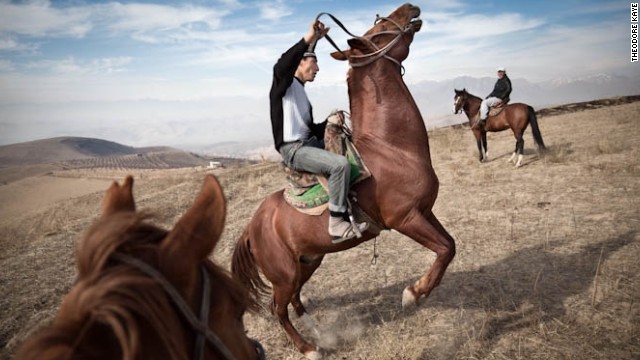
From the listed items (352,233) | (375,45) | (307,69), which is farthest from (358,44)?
(352,233)

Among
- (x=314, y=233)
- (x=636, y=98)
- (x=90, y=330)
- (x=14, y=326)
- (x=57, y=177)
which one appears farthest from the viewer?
(x=57, y=177)

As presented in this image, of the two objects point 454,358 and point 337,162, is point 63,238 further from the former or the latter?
point 454,358

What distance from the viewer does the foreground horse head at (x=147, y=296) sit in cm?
97

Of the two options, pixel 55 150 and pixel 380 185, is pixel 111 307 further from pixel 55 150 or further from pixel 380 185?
pixel 55 150

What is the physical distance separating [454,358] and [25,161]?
14510 centimetres

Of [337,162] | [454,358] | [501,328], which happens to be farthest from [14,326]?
[501,328]

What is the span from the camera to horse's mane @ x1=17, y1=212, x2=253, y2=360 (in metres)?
0.95

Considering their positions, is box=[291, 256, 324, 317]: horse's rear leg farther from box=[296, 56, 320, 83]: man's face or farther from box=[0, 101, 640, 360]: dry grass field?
box=[296, 56, 320, 83]: man's face

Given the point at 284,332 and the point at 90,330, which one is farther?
the point at 284,332

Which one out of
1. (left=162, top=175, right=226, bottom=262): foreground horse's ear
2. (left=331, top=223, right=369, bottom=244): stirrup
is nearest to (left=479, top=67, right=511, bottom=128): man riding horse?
(left=331, top=223, right=369, bottom=244): stirrup

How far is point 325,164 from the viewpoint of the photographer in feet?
11.2

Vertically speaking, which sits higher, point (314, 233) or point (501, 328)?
point (314, 233)

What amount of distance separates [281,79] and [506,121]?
1131cm

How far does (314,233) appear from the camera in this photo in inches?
141
